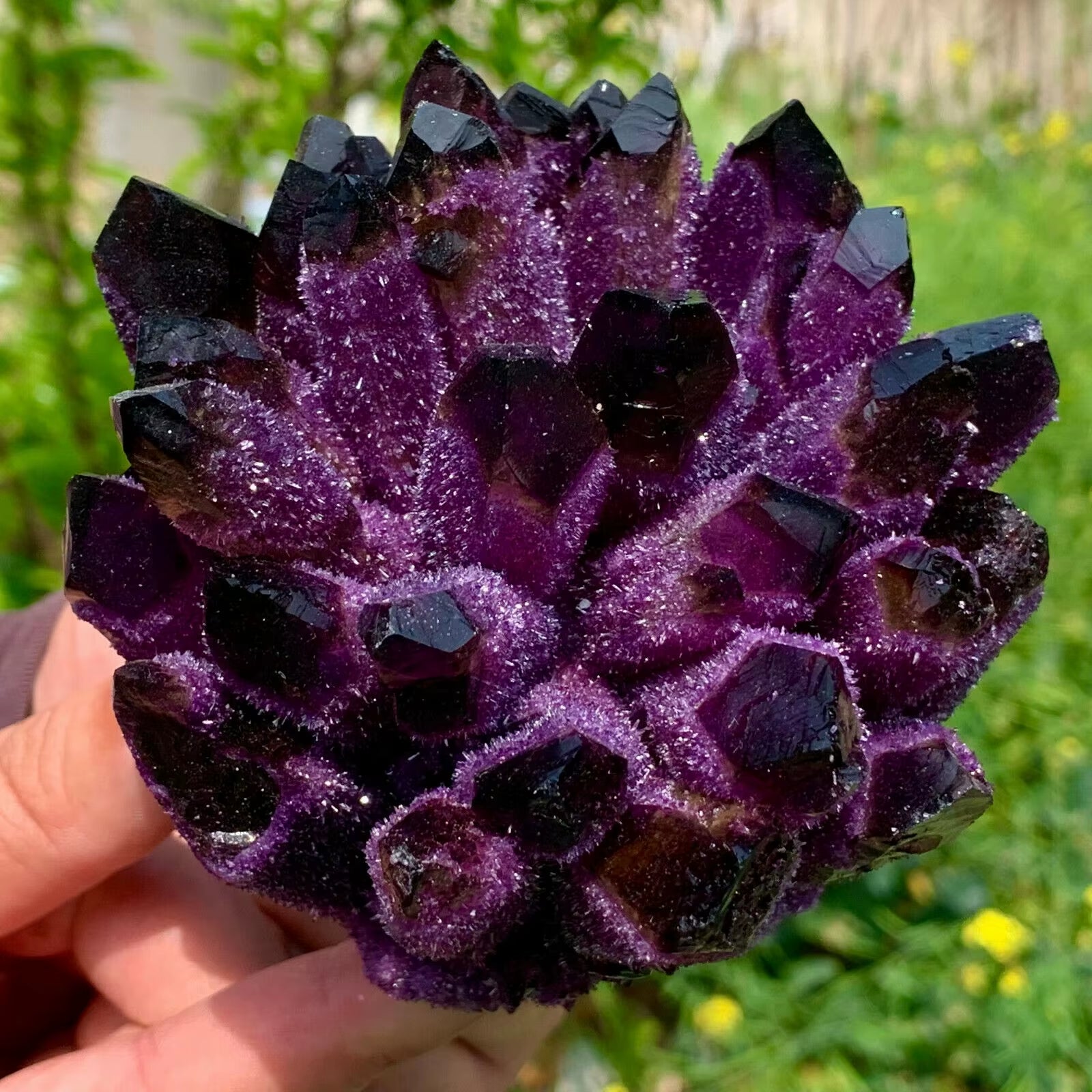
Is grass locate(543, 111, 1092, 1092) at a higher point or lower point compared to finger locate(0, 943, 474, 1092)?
lower

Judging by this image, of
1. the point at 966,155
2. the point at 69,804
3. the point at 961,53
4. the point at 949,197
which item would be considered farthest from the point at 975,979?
the point at 961,53

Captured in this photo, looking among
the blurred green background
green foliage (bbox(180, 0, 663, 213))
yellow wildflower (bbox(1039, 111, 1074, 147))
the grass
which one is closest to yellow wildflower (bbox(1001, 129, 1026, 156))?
yellow wildflower (bbox(1039, 111, 1074, 147))

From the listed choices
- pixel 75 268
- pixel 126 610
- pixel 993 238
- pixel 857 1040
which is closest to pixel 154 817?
pixel 126 610

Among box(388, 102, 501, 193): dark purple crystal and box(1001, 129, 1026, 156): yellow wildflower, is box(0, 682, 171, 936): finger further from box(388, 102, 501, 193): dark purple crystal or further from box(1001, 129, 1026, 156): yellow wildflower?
box(1001, 129, 1026, 156): yellow wildflower

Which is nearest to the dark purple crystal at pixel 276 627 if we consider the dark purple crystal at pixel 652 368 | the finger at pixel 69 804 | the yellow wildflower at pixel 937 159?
the dark purple crystal at pixel 652 368

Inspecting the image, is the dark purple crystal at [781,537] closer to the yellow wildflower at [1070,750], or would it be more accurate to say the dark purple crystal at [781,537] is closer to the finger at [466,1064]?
the finger at [466,1064]
